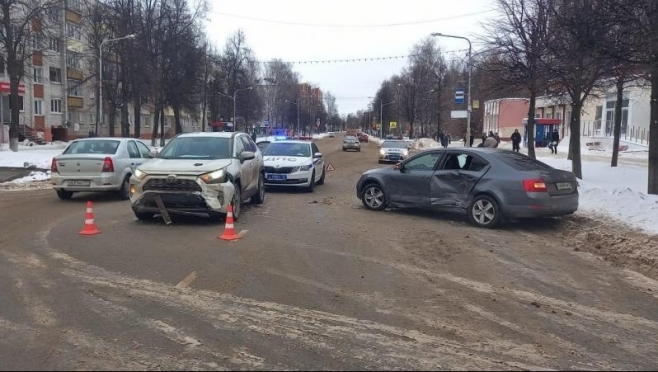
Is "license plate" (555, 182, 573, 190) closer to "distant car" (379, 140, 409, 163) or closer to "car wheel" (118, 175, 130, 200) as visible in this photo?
"car wheel" (118, 175, 130, 200)

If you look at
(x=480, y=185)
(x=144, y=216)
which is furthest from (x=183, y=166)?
(x=480, y=185)

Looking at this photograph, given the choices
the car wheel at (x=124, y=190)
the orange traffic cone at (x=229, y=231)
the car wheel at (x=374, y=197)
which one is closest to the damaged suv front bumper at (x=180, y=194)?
the orange traffic cone at (x=229, y=231)

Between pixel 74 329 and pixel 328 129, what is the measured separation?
190 m

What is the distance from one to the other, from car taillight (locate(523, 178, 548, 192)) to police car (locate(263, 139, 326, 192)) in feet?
23.7

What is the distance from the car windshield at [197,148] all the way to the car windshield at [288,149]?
559cm

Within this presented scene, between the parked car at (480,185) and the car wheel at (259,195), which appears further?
the car wheel at (259,195)

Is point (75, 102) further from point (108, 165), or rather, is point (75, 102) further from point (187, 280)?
point (187, 280)

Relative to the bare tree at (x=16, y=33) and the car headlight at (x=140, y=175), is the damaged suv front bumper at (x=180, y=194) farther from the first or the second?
the bare tree at (x=16, y=33)

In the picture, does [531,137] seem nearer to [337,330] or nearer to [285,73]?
[337,330]

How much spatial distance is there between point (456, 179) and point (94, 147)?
8801mm

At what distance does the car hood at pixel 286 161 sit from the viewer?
16.0 m

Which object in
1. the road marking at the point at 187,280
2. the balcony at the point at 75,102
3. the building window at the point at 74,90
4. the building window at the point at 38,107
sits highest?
the building window at the point at 74,90

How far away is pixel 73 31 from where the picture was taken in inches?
2382

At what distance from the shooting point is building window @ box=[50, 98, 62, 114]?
55.9 meters
